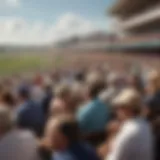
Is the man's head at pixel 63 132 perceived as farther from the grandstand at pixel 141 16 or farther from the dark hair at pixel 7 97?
the grandstand at pixel 141 16

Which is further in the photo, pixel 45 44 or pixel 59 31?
pixel 45 44

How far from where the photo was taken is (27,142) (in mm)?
2186

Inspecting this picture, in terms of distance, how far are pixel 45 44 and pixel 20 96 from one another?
0.90m

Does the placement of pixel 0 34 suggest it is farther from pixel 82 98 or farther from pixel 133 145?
pixel 133 145

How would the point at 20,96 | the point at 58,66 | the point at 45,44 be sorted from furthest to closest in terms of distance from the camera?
the point at 58,66
the point at 45,44
the point at 20,96

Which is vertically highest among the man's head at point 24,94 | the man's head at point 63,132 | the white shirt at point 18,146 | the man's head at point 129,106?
the man's head at point 24,94

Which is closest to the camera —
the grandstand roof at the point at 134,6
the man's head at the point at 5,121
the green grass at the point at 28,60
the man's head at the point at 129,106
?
the man's head at the point at 5,121

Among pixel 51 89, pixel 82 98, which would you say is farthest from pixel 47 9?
pixel 82 98

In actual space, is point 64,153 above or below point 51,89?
below

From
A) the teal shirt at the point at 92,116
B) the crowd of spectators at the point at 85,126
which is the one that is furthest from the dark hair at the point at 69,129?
the teal shirt at the point at 92,116

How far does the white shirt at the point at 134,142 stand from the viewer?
7.48 ft

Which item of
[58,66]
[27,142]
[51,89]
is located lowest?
[27,142]

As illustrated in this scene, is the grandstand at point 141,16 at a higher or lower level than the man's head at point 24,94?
higher

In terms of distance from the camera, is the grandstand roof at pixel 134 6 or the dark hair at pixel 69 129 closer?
the dark hair at pixel 69 129
